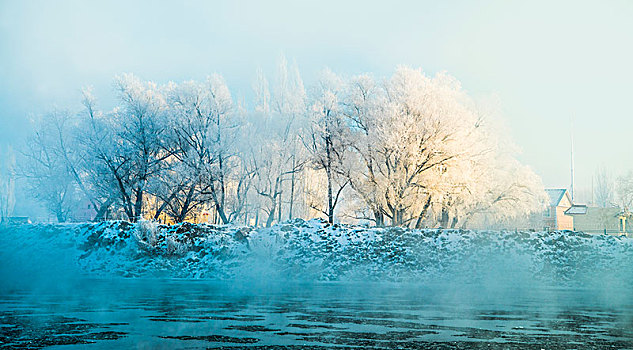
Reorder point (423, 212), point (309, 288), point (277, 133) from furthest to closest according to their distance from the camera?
point (277, 133) → point (423, 212) → point (309, 288)

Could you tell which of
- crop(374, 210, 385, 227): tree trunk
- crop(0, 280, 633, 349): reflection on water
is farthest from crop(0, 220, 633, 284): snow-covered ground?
crop(374, 210, 385, 227): tree trunk

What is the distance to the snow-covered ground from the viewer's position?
2211 cm

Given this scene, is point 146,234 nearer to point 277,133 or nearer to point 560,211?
point 277,133

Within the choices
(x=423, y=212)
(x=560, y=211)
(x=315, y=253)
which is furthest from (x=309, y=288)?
(x=560, y=211)

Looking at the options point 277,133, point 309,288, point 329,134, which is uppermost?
point 277,133


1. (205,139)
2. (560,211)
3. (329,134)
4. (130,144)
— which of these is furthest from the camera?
Answer: (560,211)

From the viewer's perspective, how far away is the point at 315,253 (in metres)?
23.7

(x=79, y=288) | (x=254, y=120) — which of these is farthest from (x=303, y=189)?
(x=79, y=288)

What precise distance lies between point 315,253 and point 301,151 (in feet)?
74.4

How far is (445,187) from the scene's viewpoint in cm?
3800

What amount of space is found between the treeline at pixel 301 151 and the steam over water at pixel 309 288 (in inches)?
500

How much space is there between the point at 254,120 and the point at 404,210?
14379mm

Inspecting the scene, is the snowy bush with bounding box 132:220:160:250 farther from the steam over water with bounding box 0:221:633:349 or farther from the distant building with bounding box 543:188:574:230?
the distant building with bounding box 543:188:574:230

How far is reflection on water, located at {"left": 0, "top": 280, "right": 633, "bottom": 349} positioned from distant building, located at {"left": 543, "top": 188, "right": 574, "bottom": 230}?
79181 millimetres
